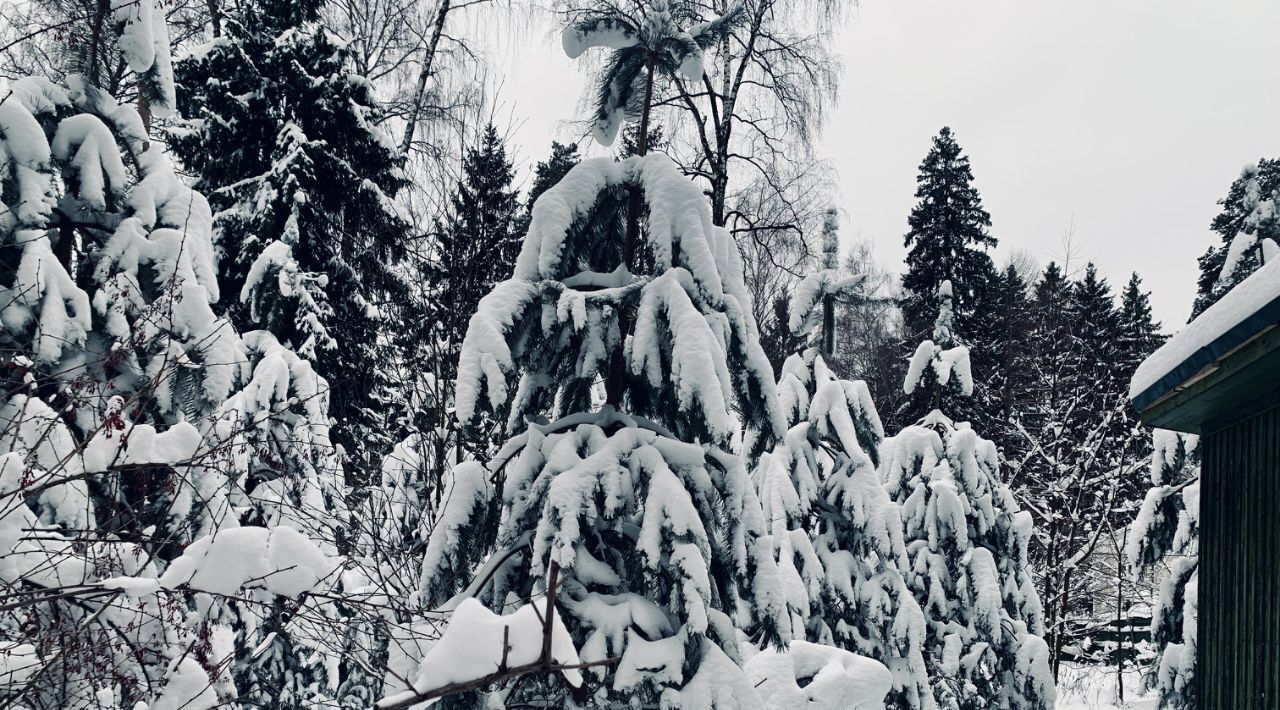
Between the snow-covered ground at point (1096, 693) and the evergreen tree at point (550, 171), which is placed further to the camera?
the snow-covered ground at point (1096, 693)

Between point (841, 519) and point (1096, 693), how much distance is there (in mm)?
14200

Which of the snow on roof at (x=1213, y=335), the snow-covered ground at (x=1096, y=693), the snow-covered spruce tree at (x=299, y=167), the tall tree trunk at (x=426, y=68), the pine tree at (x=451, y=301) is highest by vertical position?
the tall tree trunk at (x=426, y=68)

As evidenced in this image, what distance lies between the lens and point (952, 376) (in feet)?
38.8

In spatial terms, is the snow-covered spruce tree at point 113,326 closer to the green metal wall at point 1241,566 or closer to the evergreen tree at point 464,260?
the evergreen tree at point 464,260

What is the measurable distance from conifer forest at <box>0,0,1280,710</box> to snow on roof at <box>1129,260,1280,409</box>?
6.35 feet

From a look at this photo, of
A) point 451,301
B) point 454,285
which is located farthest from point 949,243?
point 454,285

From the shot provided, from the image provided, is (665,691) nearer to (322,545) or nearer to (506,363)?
(506,363)

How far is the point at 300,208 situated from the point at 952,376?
9.66m

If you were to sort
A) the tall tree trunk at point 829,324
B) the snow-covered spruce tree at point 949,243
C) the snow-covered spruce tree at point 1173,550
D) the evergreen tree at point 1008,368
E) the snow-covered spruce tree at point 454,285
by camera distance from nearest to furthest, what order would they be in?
the snow-covered spruce tree at point 454,285 → the snow-covered spruce tree at point 1173,550 → the tall tree trunk at point 829,324 → the evergreen tree at point 1008,368 → the snow-covered spruce tree at point 949,243

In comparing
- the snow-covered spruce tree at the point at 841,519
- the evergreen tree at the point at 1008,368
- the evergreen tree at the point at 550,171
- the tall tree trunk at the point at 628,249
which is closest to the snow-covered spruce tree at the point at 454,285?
the tall tree trunk at the point at 628,249

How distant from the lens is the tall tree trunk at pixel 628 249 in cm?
428

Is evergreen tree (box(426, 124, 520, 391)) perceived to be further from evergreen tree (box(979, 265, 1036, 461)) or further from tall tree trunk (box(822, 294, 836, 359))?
evergreen tree (box(979, 265, 1036, 461))

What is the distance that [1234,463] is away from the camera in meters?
4.50

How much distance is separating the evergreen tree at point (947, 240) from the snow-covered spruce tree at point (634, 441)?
72.3ft
